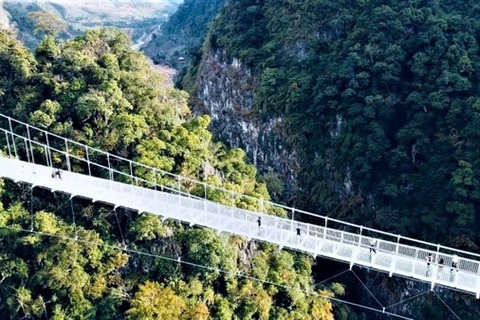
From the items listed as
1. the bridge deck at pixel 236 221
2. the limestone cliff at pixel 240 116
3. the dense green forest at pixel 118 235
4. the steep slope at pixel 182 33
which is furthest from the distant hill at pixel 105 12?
the bridge deck at pixel 236 221

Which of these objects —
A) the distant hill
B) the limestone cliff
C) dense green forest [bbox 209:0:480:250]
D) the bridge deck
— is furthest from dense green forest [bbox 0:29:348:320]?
the distant hill

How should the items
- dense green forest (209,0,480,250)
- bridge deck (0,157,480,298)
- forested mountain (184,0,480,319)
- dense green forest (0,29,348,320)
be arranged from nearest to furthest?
1. bridge deck (0,157,480,298)
2. dense green forest (0,29,348,320)
3. dense green forest (209,0,480,250)
4. forested mountain (184,0,480,319)

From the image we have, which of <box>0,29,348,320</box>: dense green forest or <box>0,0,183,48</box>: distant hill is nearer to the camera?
<box>0,29,348,320</box>: dense green forest

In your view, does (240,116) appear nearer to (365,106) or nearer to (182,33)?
(365,106)

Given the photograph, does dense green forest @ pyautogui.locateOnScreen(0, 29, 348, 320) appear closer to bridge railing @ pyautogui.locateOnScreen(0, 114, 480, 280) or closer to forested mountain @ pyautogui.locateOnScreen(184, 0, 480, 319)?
bridge railing @ pyautogui.locateOnScreen(0, 114, 480, 280)

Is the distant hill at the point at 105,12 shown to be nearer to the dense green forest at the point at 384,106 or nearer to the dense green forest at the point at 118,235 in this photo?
the dense green forest at the point at 384,106

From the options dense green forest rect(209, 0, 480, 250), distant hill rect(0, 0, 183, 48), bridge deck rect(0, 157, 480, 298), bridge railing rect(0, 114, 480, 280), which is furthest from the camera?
distant hill rect(0, 0, 183, 48)

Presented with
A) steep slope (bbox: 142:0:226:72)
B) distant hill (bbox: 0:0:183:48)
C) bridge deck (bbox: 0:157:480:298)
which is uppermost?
bridge deck (bbox: 0:157:480:298)
